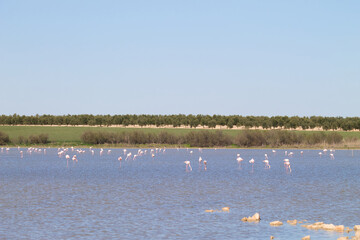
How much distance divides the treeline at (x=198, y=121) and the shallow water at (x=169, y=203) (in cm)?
10433

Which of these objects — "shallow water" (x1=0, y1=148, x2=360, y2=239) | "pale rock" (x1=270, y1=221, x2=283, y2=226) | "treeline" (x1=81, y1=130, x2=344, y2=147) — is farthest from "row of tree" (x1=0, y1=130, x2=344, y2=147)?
"pale rock" (x1=270, y1=221, x2=283, y2=226)

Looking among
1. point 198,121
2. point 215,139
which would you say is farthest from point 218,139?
point 198,121

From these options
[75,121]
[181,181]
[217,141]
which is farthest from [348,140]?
[75,121]

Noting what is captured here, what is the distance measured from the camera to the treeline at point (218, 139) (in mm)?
88625

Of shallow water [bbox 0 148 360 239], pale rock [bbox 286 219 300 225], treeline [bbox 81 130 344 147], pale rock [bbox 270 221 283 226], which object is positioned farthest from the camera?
treeline [bbox 81 130 344 147]

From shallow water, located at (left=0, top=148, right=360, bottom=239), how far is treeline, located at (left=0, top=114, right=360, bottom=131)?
104m

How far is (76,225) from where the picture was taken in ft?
64.7

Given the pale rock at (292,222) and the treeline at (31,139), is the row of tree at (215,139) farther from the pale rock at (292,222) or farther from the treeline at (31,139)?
the pale rock at (292,222)

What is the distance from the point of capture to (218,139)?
89062mm

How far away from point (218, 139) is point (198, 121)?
66375mm

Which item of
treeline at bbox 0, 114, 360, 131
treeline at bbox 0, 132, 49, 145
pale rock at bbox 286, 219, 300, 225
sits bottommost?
pale rock at bbox 286, 219, 300, 225

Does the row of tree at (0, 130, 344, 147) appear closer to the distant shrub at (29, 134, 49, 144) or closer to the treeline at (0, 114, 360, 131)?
the distant shrub at (29, 134, 49, 144)

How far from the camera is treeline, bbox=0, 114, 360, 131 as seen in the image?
14512 centimetres

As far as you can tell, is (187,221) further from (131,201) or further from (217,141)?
(217,141)
